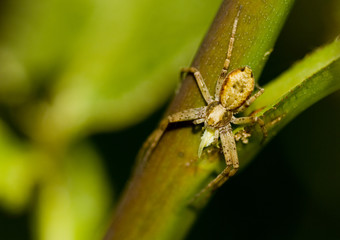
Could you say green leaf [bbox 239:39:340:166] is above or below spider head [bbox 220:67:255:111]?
below

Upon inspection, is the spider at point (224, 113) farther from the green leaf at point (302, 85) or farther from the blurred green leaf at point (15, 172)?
the blurred green leaf at point (15, 172)

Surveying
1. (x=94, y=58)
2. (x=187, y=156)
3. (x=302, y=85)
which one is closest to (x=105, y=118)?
(x=94, y=58)

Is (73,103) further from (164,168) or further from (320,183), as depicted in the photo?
(320,183)

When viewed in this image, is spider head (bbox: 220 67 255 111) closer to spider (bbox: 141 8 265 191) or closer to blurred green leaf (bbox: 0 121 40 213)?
spider (bbox: 141 8 265 191)

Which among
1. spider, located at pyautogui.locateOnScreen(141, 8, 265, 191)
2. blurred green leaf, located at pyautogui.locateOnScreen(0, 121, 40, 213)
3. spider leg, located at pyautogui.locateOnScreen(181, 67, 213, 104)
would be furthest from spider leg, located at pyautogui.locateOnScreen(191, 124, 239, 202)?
blurred green leaf, located at pyautogui.locateOnScreen(0, 121, 40, 213)

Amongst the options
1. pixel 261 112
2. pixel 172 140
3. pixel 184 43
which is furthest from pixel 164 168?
pixel 184 43

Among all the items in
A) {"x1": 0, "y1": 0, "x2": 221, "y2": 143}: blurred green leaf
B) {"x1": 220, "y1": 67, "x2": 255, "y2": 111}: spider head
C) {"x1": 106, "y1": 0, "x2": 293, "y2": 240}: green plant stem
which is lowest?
{"x1": 106, "y1": 0, "x2": 293, "y2": 240}: green plant stem

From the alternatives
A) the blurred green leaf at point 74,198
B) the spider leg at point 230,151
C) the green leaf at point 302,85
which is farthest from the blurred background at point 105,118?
the green leaf at point 302,85

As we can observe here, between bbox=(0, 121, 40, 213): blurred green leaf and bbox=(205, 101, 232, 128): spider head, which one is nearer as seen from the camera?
bbox=(0, 121, 40, 213): blurred green leaf
